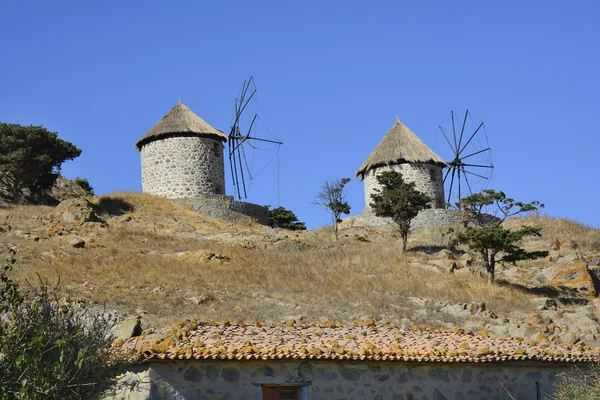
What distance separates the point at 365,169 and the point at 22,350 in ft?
111

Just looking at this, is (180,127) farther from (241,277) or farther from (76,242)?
(241,277)

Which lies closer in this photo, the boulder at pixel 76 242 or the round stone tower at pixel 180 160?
the boulder at pixel 76 242

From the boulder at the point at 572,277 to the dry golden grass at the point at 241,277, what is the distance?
2562 mm

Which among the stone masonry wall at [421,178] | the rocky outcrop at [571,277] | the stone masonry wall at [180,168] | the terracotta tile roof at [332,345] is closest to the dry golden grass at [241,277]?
the rocky outcrop at [571,277]

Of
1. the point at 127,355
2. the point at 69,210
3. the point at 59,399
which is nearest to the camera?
the point at 59,399

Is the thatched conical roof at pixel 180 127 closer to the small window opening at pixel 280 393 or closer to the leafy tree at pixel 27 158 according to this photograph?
the leafy tree at pixel 27 158

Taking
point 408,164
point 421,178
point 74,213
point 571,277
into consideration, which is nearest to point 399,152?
point 408,164

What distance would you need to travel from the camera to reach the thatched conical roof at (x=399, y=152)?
41.3 meters

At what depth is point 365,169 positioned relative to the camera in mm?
42438

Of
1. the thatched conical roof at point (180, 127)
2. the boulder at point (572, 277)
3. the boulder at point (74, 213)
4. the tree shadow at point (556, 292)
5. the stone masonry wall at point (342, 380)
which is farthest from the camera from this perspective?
the thatched conical roof at point (180, 127)

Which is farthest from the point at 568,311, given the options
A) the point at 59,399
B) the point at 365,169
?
the point at 365,169

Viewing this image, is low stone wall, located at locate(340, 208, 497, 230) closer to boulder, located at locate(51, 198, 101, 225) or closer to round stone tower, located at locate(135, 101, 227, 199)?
round stone tower, located at locate(135, 101, 227, 199)

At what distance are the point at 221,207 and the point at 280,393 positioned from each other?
2539cm

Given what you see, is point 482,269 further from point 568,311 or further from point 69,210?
point 69,210
